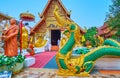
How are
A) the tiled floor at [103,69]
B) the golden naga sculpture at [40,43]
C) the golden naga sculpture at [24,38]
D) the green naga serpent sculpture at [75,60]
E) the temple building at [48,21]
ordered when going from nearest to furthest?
1. the green naga serpent sculpture at [75,60]
2. the tiled floor at [103,69]
3. the golden naga sculpture at [24,38]
4. the golden naga sculpture at [40,43]
5. the temple building at [48,21]

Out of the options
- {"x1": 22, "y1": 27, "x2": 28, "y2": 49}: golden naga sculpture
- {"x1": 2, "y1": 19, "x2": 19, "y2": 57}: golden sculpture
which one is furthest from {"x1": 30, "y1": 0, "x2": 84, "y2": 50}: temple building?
{"x1": 2, "y1": 19, "x2": 19, "y2": 57}: golden sculpture

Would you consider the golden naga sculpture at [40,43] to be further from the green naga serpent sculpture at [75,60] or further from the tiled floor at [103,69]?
the green naga serpent sculpture at [75,60]

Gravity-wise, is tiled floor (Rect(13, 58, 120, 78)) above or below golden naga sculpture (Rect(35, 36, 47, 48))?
below

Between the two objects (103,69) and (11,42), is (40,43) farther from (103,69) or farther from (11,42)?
(103,69)

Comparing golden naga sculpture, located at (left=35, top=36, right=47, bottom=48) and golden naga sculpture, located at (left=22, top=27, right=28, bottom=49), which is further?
golden naga sculpture, located at (left=35, top=36, right=47, bottom=48)

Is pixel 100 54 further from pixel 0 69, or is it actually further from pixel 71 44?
pixel 0 69

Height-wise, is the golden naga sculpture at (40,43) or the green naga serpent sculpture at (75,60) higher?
the golden naga sculpture at (40,43)

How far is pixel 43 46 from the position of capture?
1180 cm

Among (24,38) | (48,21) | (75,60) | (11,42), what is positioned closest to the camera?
(75,60)

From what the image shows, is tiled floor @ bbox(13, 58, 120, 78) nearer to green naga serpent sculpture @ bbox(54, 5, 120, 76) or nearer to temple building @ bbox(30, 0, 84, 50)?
green naga serpent sculpture @ bbox(54, 5, 120, 76)

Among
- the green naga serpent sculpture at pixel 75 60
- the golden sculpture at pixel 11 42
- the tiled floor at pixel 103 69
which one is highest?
the golden sculpture at pixel 11 42

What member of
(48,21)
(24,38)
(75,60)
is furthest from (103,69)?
(48,21)

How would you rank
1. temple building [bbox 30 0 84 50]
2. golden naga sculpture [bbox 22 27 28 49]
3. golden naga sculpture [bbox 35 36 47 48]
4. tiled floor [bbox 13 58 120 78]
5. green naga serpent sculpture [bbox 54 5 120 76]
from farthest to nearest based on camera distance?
1. temple building [bbox 30 0 84 50]
2. golden naga sculpture [bbox 35 36 47 48]
3. golden naga sculpture [bbox 22 27 28 49]
4. tiled floor [bbox 13 58 120 78]
5. green naga serpent sculpture [bbox 54 5 120 76]

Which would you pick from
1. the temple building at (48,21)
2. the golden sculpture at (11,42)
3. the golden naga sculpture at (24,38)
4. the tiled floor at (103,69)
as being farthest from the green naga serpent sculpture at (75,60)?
the temple building at (48,21)
